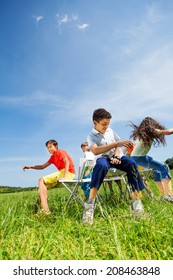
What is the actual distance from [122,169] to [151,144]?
1596 millimetres

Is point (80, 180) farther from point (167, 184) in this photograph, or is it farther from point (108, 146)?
point (167, 184)

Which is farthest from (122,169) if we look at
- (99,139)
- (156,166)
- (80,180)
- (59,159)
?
(59,159)

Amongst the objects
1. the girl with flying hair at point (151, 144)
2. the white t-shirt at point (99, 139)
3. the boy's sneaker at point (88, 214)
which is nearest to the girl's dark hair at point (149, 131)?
the girl with flying hair at point (151, 144)

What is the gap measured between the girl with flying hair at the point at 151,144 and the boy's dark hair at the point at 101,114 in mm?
1403

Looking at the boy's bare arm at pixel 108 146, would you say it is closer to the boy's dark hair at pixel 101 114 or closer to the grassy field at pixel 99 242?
the boy's dark hair at pixel 101 114

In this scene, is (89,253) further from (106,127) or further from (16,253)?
(106,127)

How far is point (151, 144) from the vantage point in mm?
6191

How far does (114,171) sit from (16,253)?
8.49 feet

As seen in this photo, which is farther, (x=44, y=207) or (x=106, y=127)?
(x=44, y=207)

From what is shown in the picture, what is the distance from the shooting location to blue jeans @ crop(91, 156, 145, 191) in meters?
4.50
